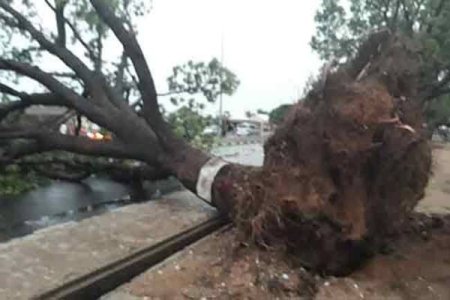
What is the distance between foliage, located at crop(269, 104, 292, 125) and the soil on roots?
0.56ft

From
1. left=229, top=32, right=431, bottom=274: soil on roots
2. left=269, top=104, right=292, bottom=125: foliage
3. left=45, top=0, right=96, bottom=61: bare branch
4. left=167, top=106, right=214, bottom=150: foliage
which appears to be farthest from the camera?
left=167, top=106, right=214, bottom=150: foliage

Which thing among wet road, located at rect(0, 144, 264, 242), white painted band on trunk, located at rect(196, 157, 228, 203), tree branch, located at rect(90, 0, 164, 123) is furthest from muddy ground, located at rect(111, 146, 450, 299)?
tree branch, located at rect(90, 0, 164, 123)

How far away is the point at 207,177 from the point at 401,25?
7.41 metres

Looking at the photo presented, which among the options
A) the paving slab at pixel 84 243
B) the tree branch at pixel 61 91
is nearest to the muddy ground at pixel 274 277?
the paving slab at pixel 84 243

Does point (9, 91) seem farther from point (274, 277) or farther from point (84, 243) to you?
point (274, 277)

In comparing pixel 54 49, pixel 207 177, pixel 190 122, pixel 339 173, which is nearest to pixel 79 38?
pixel 54 49

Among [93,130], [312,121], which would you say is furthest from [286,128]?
[93,130]

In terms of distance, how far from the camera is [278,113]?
479cm

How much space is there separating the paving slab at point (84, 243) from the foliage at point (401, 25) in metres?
4.29

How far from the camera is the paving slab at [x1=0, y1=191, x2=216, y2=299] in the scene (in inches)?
148

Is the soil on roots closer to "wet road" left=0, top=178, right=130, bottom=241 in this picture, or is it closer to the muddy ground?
the muddy ground

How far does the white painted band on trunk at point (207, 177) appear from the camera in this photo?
18.7 ft

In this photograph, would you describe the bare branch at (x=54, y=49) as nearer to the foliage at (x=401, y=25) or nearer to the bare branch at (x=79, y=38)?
the bare branch at (x=79, y=38)

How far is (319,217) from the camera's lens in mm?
4113
